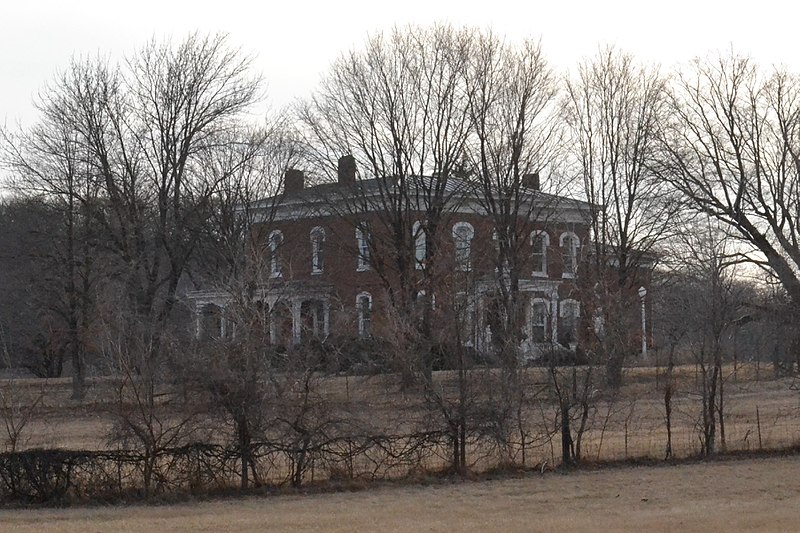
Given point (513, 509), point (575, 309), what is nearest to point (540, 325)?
point (575, 309)

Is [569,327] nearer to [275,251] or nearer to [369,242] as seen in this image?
[369,242]

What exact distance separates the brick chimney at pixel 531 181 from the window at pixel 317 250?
28.7 feet

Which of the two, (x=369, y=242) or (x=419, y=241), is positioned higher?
(x=419, y=241)

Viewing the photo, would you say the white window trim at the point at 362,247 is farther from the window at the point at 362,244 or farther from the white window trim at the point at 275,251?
the white window trim at the point at 275,251

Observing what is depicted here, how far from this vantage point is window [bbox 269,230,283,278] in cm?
4197

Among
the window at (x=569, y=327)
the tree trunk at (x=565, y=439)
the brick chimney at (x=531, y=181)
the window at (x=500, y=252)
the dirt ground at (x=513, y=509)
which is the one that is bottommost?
the dirt ground at (x=513, y=509)

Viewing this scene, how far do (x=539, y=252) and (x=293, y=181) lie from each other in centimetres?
1062

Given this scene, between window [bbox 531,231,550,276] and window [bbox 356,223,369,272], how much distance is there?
251 inches

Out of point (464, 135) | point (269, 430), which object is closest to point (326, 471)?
point (269, 430)

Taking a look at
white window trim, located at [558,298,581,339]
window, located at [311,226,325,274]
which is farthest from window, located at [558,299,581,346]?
window, located at [311,226,325,274]

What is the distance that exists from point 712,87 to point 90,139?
25096mm

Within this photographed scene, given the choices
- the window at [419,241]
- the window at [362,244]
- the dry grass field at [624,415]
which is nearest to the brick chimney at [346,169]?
the window at [362,244]

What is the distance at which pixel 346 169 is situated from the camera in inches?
1639

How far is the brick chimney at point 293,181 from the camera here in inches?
1753
